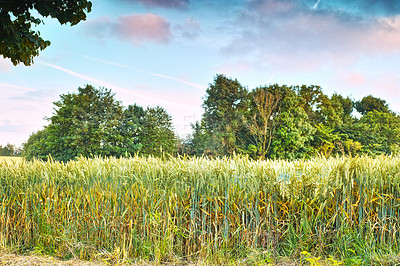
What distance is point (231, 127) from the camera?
23.7 metres

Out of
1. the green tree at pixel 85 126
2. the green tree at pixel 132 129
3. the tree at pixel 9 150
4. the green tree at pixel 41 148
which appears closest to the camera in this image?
the green tree at pixel 85 126

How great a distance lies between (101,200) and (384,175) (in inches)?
152

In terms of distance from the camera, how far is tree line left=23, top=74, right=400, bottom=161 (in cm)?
2275

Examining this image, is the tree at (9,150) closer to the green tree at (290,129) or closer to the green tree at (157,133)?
the green tree at (157,133)

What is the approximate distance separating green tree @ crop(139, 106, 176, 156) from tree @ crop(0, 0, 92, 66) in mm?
20721

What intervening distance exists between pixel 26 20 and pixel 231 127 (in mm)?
18839

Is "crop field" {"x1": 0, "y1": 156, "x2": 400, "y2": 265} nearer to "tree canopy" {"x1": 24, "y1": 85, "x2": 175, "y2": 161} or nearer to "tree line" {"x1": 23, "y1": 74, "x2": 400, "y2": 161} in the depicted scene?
"tree line" {"x1": 23, "y1": 74, "x2": 400, "y2": 161}

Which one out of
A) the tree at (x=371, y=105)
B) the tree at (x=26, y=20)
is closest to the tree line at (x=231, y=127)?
the tree at (x=371, y=105)

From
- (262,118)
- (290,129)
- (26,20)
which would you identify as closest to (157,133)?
(262,118)

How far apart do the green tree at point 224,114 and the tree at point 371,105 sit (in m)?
16.9

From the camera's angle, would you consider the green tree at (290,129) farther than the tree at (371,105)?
No

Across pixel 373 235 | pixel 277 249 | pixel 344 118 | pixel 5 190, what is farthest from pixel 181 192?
pixel 344 118

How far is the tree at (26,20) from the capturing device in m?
5.23

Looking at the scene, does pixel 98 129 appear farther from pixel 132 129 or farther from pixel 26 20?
pixel 26 20
